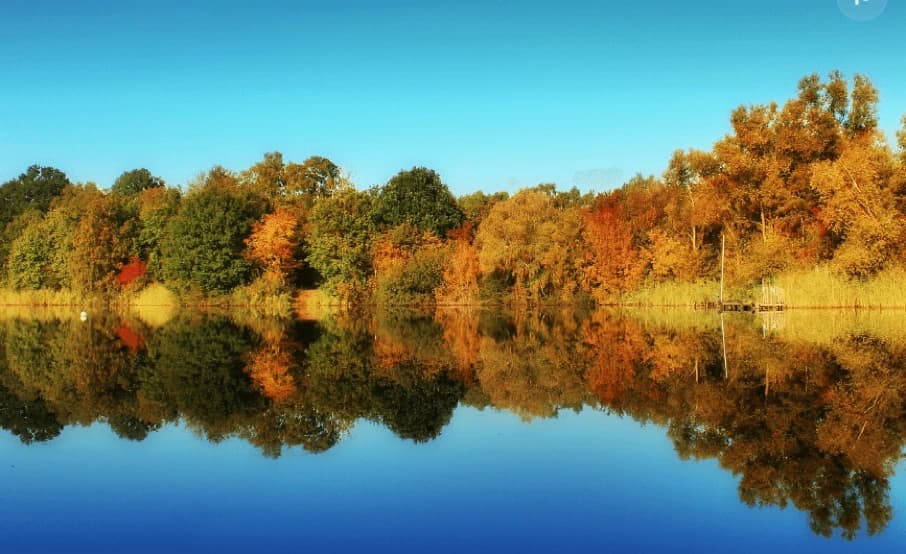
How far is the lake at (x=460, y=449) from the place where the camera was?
23.3ft

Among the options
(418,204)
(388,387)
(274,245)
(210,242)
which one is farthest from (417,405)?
(418,204)

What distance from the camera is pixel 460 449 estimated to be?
34.2ft

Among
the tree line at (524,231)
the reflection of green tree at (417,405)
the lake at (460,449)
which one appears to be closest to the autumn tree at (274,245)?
the tree line at (524,231)

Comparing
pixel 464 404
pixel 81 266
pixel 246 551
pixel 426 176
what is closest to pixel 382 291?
pixel 426 176

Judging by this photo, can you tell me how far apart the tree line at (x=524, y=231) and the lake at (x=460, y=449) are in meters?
18.0

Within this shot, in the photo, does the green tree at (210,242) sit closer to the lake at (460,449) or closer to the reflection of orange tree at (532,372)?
the reflection of orange tree at (532,372)

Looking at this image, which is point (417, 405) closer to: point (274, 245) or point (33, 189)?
point (274, 245)

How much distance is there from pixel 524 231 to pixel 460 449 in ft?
127

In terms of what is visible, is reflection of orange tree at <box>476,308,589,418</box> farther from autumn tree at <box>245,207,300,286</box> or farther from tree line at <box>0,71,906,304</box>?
autumn tree at <box>245,207,300,286</box>

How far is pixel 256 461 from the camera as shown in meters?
9.74

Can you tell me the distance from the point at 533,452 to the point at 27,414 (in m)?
8.98

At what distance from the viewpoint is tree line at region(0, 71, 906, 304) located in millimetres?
37000

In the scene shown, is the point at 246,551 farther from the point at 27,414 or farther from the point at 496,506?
the point at 27,414

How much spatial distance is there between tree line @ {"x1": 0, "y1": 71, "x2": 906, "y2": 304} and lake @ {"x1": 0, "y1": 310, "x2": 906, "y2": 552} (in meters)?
18.0
